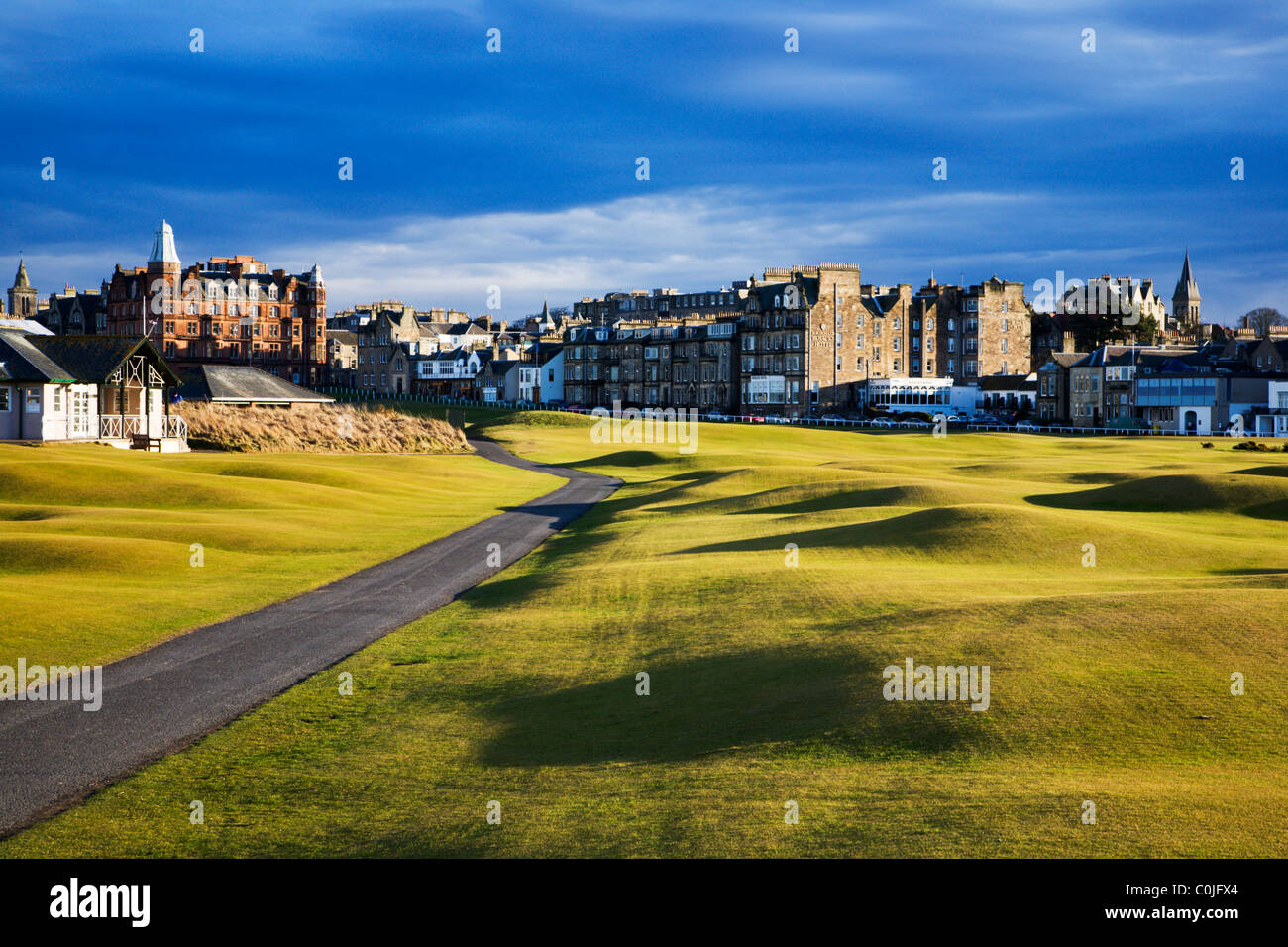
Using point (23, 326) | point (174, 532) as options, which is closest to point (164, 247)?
point (23, 326)

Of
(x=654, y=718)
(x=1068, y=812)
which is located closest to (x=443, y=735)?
(x=654, y=718)

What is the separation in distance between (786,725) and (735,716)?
3.43ft

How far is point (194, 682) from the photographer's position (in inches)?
823

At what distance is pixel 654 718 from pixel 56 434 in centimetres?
7044

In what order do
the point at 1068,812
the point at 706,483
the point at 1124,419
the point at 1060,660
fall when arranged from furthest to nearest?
the point at 1124,419, the point at 706,483, the point at 1060,660, the point at 1068,812

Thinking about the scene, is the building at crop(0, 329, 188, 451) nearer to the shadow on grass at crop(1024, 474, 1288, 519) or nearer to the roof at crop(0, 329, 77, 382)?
the roof at crop(0, 329, 77, 382)

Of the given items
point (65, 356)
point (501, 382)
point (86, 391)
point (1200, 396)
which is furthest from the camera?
point (501, 382)

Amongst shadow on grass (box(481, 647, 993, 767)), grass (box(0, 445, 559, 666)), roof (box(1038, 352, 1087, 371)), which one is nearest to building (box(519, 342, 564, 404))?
roof (box(1038, 352, 1087, 371))

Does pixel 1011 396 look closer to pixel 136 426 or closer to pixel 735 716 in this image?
pixel 136 426

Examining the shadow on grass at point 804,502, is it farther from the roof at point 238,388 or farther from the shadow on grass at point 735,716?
the roof at point 238,388

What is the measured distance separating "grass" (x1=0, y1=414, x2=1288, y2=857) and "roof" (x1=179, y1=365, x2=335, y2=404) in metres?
84.5
